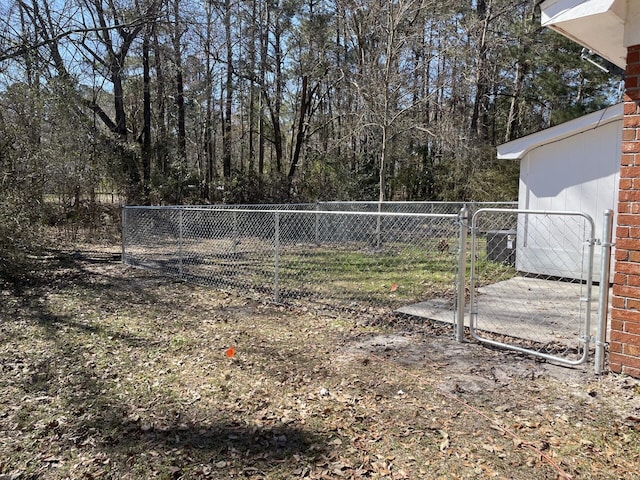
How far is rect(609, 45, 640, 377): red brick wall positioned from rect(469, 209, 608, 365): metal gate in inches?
6.4

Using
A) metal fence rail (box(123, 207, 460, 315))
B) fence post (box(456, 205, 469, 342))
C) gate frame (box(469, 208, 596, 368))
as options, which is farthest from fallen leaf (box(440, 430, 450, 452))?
metal fence rail (box(123, 207, 460, 315))

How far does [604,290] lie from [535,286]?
3.87m

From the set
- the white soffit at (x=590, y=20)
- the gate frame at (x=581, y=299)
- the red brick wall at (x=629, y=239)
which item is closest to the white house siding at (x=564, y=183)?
the white soffit at (x=590, y=20)

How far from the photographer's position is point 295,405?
10.4ft

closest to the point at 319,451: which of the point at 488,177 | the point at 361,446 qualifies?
the point at 361,446

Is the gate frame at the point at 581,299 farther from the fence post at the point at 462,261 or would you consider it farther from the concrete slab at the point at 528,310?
the concrete slab at the point at 528,310

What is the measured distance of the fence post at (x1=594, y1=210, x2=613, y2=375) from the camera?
325cm

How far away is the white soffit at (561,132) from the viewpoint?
6.31 metres

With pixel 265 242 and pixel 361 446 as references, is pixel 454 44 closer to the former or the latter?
pixel 265 242

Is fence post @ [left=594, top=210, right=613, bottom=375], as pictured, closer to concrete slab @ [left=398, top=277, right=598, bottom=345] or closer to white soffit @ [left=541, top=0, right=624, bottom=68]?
concrete slab @ [left=398, top=277, right=598, bottom=345]

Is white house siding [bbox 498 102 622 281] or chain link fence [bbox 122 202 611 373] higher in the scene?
white house siding [bbox 498 102 622 281]

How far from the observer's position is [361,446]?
2.64 metres

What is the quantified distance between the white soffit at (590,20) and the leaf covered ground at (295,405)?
261 centimetres

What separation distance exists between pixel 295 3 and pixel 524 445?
20662 mm
